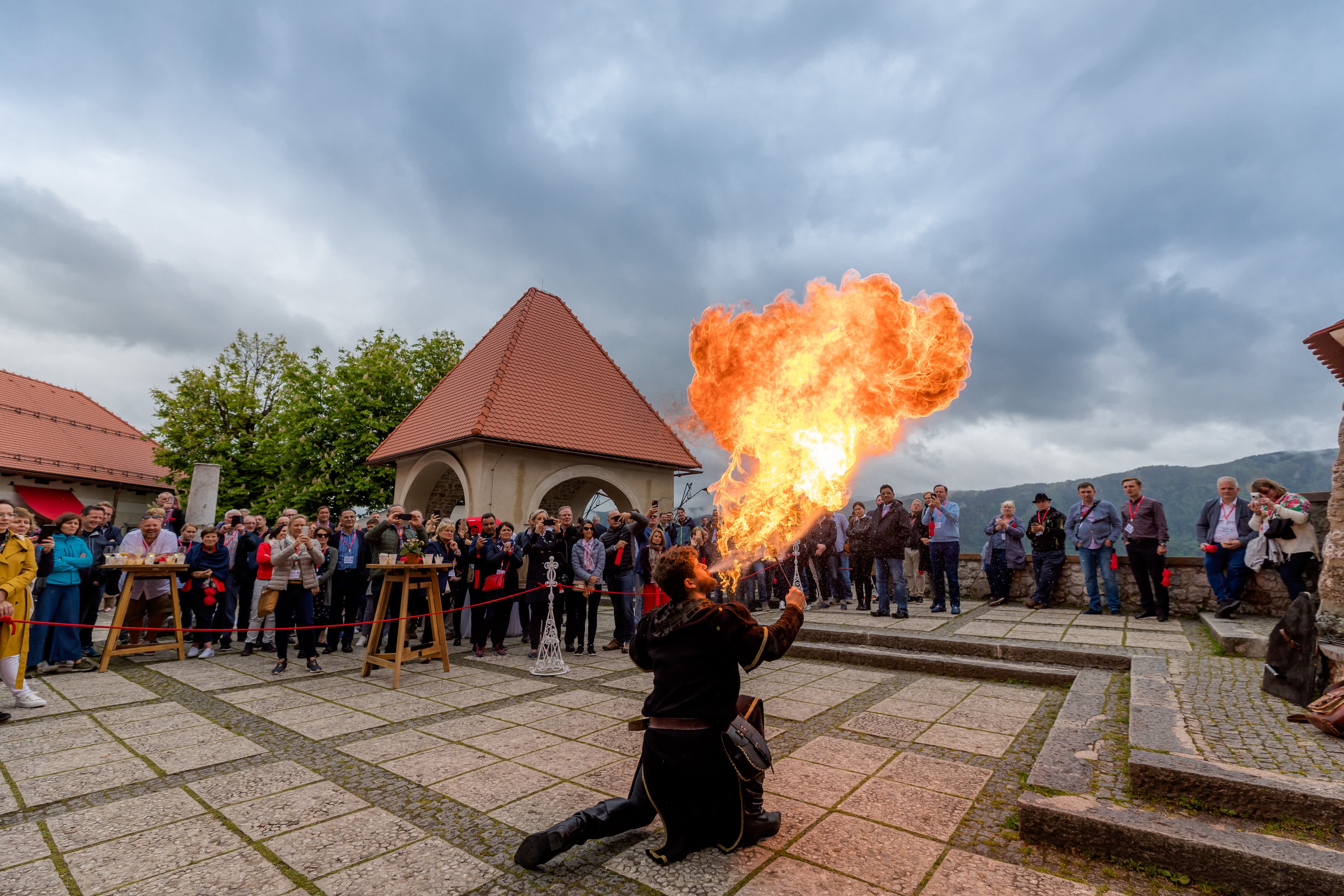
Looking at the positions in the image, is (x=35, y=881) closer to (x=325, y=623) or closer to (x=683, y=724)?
(x=683, y=724)

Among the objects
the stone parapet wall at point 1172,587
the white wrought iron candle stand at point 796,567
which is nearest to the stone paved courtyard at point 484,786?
the stone parapet wall at point 1172,587

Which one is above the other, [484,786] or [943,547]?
[943,547]

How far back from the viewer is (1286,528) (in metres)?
7.22

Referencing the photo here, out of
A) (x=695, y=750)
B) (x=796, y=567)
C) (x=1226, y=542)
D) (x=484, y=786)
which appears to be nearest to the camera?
(x=695, y=750)

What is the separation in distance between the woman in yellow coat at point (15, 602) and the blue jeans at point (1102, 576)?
43.8 feet

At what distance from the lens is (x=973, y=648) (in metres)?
7.70

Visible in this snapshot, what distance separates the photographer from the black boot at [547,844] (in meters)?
2.92

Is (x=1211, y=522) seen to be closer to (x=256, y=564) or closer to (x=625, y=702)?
(x=625, y=702)

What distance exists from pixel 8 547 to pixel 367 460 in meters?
14.6

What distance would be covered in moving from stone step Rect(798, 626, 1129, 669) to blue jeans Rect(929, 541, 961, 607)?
248cm

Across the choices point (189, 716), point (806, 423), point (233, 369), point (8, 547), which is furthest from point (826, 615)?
point (233, 369)

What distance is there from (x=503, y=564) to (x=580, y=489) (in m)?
14.3

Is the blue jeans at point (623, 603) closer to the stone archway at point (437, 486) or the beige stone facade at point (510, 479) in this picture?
the beige stone facade at point (510, 479)

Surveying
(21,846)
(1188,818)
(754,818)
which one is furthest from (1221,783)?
(21,846)
